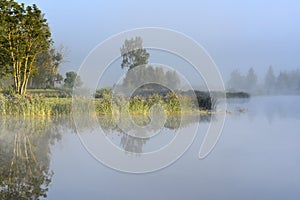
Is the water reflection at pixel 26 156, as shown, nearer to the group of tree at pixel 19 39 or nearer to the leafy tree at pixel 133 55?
the leafy tree at pixel 133 55

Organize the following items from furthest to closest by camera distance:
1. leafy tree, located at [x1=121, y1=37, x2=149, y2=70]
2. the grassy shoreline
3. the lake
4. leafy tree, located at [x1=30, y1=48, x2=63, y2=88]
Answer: leafy tree, located at [x1=30, y1=48, x2=63, y2=88] → the grassy shoreline → leafy tree, located at [x1=121, y1=37, x2=149, y2=70] → the lake

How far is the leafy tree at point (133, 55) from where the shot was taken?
976 centimetres

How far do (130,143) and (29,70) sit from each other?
1092cm

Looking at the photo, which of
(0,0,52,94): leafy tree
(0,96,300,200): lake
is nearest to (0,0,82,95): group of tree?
(0,0,52,94): leafy tree

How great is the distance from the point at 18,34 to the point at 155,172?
12.6 m

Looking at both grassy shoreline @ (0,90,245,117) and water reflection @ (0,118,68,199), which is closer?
water reflection @ (0,118,68,199)

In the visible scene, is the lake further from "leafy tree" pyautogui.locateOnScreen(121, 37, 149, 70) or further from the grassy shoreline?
the grassy shoreline

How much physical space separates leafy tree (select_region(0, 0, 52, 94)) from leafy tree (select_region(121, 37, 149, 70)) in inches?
288

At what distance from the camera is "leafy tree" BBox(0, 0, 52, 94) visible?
15844 millimetres

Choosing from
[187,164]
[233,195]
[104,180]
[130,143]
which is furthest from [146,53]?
[233,195]

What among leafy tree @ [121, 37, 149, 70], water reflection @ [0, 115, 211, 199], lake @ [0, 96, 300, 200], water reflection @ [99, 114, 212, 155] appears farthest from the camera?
leafy tree @ [121, 37, 149, 70]

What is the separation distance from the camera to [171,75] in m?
10.7

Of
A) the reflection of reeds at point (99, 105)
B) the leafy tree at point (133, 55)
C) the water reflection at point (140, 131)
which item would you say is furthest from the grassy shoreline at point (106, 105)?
the leafy tree at point (133, 55)

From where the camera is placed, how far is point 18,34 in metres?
15.9
